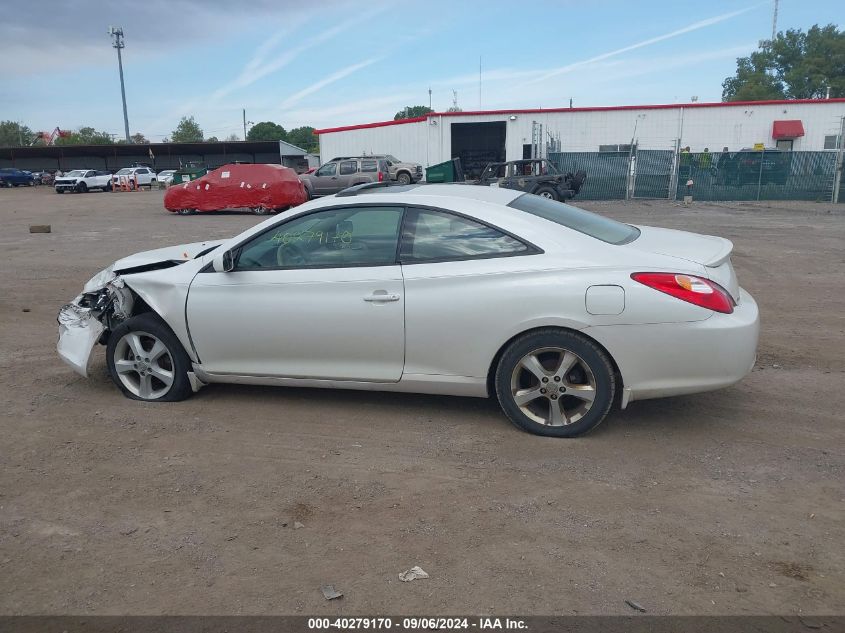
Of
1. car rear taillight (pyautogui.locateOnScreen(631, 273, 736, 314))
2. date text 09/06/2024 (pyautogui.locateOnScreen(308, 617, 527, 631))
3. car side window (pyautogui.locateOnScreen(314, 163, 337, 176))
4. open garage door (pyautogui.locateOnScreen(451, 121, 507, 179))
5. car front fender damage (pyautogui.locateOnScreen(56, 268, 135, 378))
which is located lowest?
date text 09/06/2024 (pyautogui.locateOnScreen(308, 617, 527, 631))

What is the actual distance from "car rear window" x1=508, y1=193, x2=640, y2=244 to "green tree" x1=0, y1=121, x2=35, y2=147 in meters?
117

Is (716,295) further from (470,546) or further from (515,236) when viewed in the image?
(470,546)

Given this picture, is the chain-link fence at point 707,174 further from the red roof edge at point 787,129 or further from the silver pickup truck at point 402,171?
the red roof edge at point 787,129

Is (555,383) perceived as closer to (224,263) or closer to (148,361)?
(224,263)

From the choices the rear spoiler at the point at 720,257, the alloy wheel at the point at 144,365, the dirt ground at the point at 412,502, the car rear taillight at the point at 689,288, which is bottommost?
the dirt ground at the point at 412,502

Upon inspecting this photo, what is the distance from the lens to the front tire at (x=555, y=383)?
414 cm

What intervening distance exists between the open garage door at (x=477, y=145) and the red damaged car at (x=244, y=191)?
49.9 feet

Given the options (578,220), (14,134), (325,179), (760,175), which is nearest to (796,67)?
(760,175)

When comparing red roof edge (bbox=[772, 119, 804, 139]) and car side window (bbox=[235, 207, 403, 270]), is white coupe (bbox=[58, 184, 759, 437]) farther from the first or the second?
red roof edge (bbox=[772, 119, 804, 139])

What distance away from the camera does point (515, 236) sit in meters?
4.37

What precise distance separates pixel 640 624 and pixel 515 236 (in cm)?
241

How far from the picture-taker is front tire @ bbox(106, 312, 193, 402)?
16.3ft

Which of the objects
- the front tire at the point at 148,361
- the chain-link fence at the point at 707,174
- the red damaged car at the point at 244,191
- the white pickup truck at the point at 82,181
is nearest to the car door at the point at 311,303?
the front tire at the point at 148,361

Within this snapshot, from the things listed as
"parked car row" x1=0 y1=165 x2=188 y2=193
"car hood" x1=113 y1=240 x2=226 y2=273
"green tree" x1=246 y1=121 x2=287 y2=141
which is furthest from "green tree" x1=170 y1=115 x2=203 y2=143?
"car hood" x1=113 y1=240 x2=226 y2=273
